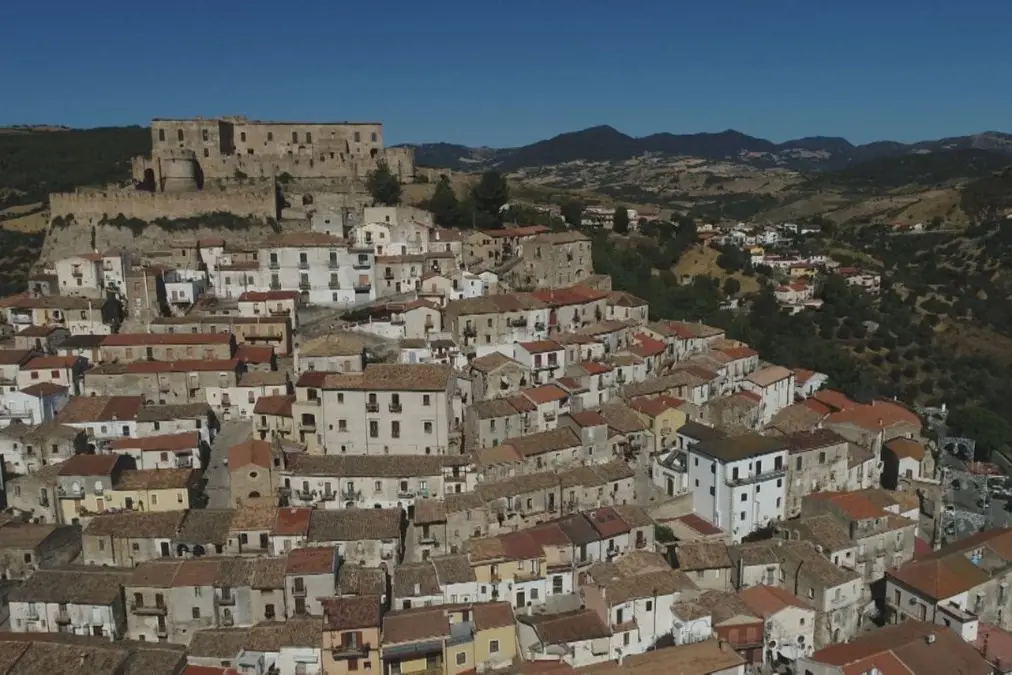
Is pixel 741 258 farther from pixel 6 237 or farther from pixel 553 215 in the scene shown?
pixel 6 237

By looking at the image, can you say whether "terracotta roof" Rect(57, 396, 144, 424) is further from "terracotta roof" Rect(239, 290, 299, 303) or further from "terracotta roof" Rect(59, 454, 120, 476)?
"terracotta roof" Rect(239, 290, 299, 303)

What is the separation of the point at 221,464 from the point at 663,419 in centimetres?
1800

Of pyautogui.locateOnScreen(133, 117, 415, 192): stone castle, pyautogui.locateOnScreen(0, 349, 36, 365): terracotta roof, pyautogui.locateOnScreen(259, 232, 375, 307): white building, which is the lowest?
pyautogui.locateOnScreen(0, 349, 36, 365): terracotta roof

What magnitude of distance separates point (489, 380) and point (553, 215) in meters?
31.6

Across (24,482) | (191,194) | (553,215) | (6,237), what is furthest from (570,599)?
(6,237)

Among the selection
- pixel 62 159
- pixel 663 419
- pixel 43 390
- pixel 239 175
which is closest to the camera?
pixel 43 390

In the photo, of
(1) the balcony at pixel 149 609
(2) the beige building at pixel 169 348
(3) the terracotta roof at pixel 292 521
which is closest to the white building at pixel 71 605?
(1) the balcony at pixel 149 609

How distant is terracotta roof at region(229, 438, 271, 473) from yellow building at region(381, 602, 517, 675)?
7.84 meters

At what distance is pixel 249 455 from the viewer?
29.0 m

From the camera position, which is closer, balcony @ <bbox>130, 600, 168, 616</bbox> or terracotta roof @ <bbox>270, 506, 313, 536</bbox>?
balcony @ <bbox>130, 600, 168, 616</bbox>

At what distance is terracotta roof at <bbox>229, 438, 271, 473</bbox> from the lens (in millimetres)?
28781

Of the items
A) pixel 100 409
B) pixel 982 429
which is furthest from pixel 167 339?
pixel 982 429

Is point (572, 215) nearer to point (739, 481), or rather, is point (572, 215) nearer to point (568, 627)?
point (739, 481)

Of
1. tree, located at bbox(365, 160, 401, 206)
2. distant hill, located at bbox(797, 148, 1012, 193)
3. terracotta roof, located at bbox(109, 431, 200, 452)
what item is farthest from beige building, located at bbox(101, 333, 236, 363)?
distant hill, located at bbox(797, 148, 1012, 193)
